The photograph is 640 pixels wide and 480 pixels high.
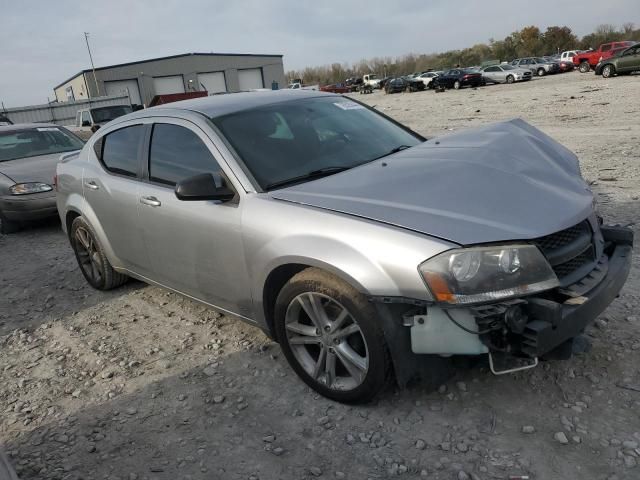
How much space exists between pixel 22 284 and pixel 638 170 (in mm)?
7769

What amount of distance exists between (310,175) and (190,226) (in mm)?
854

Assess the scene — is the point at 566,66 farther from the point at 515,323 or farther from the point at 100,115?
the point at 515,323

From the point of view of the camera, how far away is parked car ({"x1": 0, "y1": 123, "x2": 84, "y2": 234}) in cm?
757

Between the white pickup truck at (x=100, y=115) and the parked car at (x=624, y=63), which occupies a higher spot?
the white pickup truck at (x=100, y=115)

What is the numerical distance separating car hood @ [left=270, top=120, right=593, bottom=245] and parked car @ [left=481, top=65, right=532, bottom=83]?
35297 millimetres

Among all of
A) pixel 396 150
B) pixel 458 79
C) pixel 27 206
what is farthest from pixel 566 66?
pixel 396 150

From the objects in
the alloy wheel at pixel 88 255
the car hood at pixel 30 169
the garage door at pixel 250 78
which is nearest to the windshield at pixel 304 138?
the alloy wheel at pixel 88 255

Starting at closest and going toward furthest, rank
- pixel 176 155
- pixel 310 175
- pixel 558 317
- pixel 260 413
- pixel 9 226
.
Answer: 1. pixel 558 317
2. pixel 260 413
3. pixel 310 175
4. pixel 176 155
5. pixel 9 226

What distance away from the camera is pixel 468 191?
2.69 meters

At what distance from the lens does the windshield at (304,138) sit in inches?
128

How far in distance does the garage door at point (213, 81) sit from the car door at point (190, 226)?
56260mm

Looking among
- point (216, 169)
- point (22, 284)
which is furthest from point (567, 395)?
point (22, 284)

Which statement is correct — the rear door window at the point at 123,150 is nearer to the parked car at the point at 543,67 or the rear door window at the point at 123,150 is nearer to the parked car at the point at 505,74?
the parked car at the point at 505,74

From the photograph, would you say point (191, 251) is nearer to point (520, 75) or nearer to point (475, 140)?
point (475, 140)
